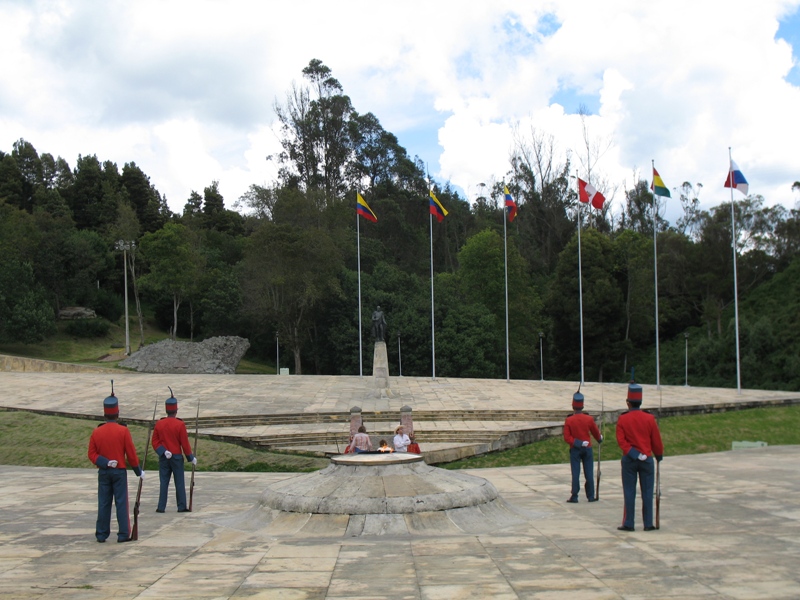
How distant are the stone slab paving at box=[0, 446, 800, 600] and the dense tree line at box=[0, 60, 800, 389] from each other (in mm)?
34743

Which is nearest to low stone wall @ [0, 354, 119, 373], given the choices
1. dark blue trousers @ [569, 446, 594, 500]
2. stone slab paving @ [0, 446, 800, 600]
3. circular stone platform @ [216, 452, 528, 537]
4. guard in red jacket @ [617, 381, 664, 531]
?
stone slab paving @ [0, 446, 800, 600]

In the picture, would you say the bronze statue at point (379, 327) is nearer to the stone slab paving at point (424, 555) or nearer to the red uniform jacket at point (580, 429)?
the stone slab paving at point (424, 555)

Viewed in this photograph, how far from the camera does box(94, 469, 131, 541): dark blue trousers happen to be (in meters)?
7.47

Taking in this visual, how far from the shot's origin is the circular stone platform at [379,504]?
7801 mm

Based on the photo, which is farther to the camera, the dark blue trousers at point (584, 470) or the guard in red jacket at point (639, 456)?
the dark blue trousers at point (584, 470)

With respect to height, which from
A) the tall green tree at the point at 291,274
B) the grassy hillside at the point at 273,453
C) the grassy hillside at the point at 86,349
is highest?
the tall green tree at the point at 291,274

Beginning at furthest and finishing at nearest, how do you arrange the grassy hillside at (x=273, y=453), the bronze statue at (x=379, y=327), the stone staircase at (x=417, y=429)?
the bronze statue at (x=379, y=327), the stone staircase at (x=417, y=429), the grassy hillside at (x=273, y=453)

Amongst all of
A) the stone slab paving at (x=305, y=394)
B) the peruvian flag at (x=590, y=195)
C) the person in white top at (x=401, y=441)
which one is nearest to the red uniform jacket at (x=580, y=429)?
the person in white top at (x=401, y=441)

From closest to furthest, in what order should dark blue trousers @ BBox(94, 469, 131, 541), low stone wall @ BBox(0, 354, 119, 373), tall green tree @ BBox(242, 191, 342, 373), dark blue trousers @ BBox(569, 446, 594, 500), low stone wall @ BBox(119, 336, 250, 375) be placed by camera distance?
dark blue trousers @ BBox(94, 469, 131, 541)
dark blue trousers @ BBox(569, 446, 594, 500)
low stone wall @ BBox(0, 354, 119, 373)
low stone wall @ BBox(119, 336, 250, 375)
tall green tree @ BBox(242, 191, 342, 373)

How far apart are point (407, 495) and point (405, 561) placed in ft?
5.16

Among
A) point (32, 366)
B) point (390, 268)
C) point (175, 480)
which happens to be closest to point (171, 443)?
point (175, 480)

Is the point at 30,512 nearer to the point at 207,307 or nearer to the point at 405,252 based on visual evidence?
the point at 207,307

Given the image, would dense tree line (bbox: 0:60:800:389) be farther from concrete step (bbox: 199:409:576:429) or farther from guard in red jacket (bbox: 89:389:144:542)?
guard in red jacket (bbox: 89:389:144:542)

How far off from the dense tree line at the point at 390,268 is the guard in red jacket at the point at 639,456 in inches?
1418
